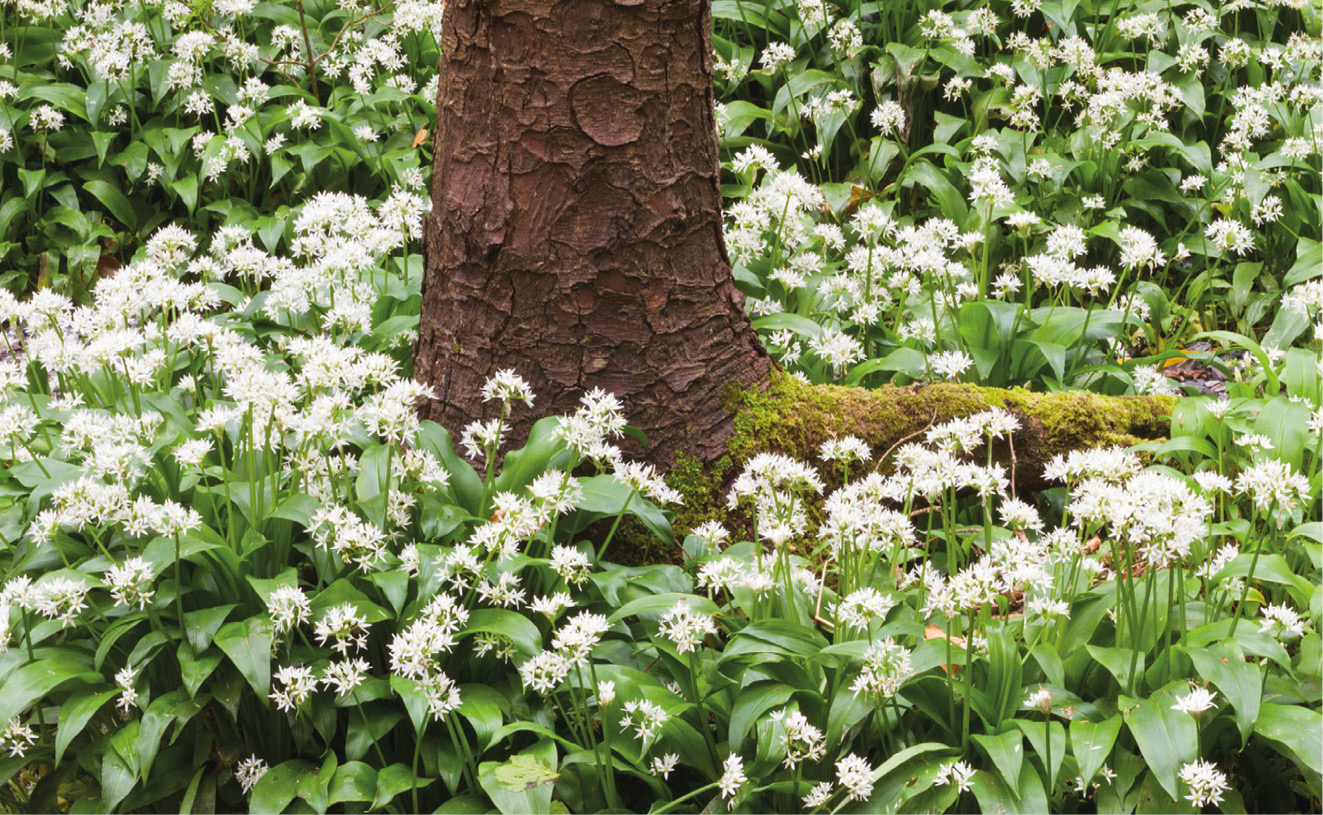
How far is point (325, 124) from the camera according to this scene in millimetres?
5043

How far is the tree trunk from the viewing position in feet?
8.77

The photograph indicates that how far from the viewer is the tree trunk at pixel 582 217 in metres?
2.67

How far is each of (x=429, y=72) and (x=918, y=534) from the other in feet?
11.5

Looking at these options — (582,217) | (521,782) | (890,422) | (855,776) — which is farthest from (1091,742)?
(582,217)

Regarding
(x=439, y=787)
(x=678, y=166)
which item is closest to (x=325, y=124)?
(x=678, y=166)

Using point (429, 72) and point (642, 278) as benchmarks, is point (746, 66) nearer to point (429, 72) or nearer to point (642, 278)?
point (429, 72)

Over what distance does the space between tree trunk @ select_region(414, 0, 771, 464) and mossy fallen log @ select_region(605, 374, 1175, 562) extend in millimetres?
86

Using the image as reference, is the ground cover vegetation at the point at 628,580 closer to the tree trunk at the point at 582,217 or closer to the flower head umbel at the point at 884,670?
the flower head umbel at the point at 884,670

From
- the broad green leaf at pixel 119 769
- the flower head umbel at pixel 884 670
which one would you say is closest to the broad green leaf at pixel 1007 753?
the flower head umbel at pixel 884 670

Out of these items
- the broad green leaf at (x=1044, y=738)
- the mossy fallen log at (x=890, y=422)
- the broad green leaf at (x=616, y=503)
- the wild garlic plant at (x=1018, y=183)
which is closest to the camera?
the broad green leaf at (x=1044, y=738)

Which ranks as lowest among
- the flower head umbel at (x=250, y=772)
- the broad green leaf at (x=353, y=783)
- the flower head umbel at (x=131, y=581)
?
the flower head umbel at (x=250, y=772)

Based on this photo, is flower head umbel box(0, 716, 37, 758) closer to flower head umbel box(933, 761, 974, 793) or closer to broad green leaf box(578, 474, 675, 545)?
broad green leaf box(578, 474, 675, 545)

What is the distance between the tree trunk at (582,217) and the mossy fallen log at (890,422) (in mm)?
86

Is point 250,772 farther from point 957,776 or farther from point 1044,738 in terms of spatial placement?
point 1044,738
